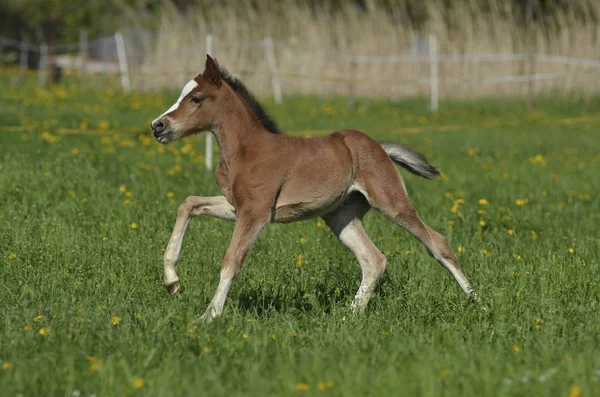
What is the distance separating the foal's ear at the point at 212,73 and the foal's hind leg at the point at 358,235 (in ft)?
4.26

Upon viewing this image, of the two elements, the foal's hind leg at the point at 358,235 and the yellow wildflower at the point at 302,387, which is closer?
the yellow wildflower at the point at 302,387

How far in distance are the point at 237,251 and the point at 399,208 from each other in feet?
4.15

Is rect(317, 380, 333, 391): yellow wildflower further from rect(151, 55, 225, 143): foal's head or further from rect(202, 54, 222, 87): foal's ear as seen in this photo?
rect(202, 54, 222, 87): foal's ear

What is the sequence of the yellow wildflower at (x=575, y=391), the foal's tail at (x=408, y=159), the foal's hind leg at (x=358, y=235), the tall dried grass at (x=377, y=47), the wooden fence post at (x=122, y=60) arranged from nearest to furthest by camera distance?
the yellow wildflower at (x=575, y=391) → the foal's hind leg at (x=358, y=235) → the foal's tail at (x=408, y=159) → the tall dried grass at (x=377, y=47) → the wooden fence post at (x=122, y=60)

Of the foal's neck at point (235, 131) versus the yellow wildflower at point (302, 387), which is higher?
the foal's neck at point (235, 131)

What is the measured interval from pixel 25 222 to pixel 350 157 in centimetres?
310

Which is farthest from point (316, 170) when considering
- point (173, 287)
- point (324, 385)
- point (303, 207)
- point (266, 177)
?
point (324, 385)

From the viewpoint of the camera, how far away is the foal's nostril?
5.85m

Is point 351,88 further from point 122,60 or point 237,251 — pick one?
point 237,251

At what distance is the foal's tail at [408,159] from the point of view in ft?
21.9

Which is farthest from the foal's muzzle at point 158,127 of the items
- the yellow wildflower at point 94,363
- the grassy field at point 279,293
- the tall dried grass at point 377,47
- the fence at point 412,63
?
the tall dried grass at point 377,47

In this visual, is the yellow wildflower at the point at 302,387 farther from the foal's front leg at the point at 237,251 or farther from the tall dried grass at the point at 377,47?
the tall dried grass at the point at 377,47

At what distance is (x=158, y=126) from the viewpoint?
231 inches

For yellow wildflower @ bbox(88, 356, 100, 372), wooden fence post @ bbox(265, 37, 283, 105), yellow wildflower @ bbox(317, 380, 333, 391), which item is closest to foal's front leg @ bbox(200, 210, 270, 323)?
yellow wildflower @ bbox(88, 356, 100, 372)
